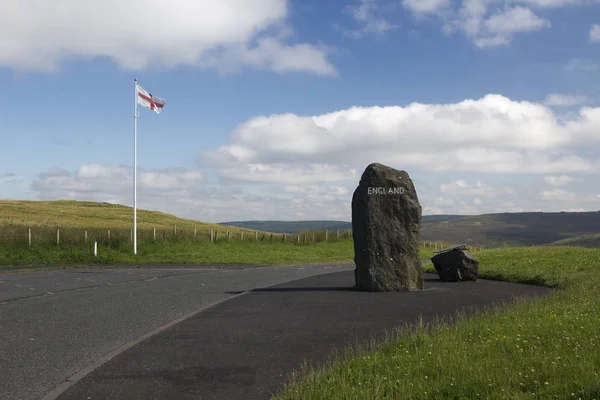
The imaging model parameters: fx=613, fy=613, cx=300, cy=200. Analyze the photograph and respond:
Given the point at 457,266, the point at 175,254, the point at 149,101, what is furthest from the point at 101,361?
the point at 149,101

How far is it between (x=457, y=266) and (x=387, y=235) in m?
4.36

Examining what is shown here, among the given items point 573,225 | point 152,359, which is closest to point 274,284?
point 152,359

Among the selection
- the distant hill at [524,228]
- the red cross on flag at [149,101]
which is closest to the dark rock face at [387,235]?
the red cross on flag at [149,101]

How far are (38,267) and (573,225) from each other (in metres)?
172

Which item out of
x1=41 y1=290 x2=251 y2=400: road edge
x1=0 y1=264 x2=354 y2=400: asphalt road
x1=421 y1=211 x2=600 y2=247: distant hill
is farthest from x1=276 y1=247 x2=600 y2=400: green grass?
x1=421 y1=211 x2=600 y2=247: distant hill

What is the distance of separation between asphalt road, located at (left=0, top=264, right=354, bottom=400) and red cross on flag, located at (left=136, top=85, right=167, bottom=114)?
45.5ft

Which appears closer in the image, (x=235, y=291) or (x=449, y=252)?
(x=235, y=291)

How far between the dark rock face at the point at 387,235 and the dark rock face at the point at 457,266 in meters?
3.43

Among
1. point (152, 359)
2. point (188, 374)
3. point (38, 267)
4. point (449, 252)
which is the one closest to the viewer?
point (188, 374)

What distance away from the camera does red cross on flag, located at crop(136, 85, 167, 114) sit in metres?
36.1

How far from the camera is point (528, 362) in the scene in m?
7.20

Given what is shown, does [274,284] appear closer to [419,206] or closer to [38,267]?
[419,206]

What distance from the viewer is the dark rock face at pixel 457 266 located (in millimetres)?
20406

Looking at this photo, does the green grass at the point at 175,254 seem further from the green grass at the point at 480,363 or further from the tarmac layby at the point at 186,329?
the green grass at the point at 480,363
